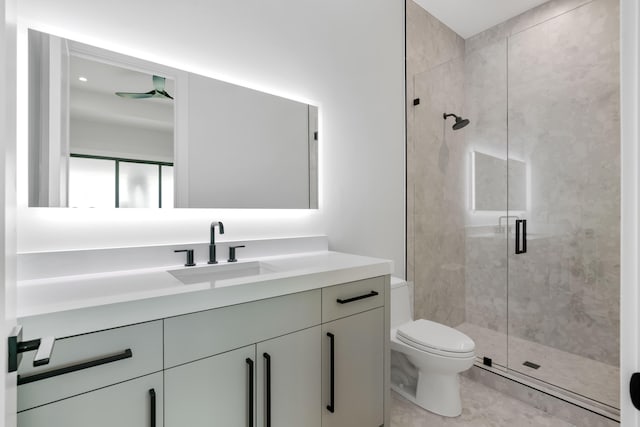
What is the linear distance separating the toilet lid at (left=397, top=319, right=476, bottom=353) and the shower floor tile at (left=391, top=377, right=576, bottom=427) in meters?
0.43

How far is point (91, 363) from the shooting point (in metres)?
0.83

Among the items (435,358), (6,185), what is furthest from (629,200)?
(435,358)

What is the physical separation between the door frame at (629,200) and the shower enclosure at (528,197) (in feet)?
6.62

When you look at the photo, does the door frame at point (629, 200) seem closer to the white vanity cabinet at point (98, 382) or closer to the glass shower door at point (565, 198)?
the white vanity cabinet at point (98, 382)

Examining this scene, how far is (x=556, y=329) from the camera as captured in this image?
251cm

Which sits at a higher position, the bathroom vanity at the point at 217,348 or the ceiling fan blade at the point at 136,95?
the ceiling fan blade at the point at 136,95

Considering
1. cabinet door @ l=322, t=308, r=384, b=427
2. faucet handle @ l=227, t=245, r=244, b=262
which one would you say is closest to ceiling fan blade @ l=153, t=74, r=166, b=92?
faucet handle @ l=227, t=245, r=244, b=262

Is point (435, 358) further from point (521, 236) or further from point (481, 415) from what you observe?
point (521, 236)

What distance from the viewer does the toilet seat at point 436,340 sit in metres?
1.76

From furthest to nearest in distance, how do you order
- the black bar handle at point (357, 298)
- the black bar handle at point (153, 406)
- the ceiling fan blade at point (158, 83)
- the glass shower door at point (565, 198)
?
the glass shower door at point (565, 198) → the ceiling fan blade at point (158, 83) → the black bar handle at point (357, 298) → the black bar handle at point (153, 406)

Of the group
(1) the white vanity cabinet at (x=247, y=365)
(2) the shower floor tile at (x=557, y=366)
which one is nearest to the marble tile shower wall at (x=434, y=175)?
(2) the shower floor tile at (x=557, y=366)

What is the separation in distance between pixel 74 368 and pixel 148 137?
3.29 feet

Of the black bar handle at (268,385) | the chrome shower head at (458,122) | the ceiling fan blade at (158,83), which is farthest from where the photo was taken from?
the chrome shower head at (458,122)

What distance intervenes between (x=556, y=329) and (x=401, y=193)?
1589 mm
